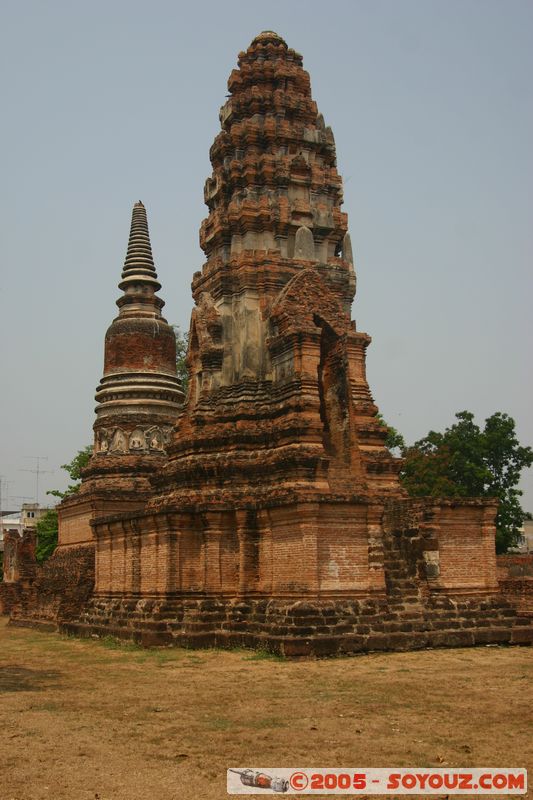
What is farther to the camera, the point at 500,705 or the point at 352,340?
the point at 352,340

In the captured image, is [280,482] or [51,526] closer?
[280,482]

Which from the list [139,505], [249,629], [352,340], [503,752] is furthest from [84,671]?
[139,505]

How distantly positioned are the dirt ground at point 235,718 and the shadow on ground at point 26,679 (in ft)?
0.11

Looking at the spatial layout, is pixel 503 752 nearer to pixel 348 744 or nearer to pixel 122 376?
pixel 348 744

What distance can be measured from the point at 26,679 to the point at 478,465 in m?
27.3

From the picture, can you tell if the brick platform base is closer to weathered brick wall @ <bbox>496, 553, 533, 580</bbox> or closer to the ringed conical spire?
weathered brick wall @ <bbox>496, 553, 533, 580</bbox>

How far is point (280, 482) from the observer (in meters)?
17.8

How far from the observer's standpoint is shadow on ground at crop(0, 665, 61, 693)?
1271cm

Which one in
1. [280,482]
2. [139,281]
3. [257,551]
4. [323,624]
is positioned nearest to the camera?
[323,624]

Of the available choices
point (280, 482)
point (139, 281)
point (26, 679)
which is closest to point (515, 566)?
point (280, 482)

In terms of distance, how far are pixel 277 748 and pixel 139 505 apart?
827 inches

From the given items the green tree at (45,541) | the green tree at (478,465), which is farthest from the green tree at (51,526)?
the green tree at (478,465)

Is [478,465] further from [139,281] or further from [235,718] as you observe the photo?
[235,718]

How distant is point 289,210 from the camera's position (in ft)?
69.8
